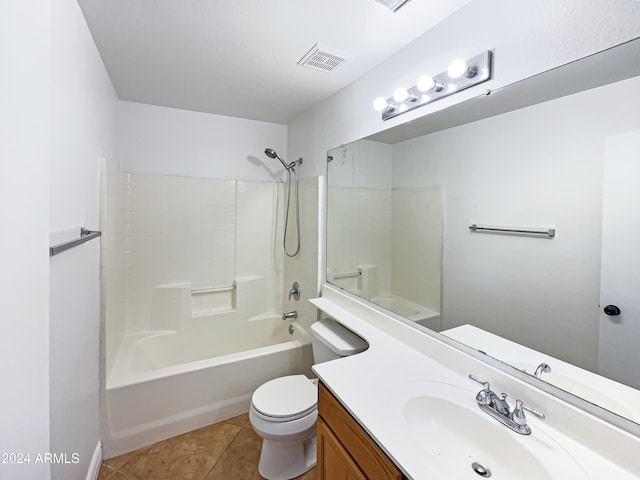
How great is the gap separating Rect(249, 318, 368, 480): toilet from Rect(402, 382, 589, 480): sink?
2.03 feet

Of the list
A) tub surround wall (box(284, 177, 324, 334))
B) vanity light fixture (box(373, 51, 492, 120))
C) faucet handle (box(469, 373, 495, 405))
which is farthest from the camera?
tub surround wall (box(284, 177, 324, 334))

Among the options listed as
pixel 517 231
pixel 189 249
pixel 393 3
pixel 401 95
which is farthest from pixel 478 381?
pixel 189 249

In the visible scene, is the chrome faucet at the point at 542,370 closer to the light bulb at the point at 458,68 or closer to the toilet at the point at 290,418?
the toilet at the point at 290,418

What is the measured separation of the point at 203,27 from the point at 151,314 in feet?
7.14

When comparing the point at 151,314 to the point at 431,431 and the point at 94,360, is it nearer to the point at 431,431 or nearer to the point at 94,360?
the point at 94,360

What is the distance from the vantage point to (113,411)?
5.67 ft

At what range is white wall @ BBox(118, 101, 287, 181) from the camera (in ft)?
7.86

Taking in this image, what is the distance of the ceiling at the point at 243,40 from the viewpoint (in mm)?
1270

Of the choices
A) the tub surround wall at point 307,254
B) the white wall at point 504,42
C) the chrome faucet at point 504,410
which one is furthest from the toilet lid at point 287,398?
the white wall at point 504,42

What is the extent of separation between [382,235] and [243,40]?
1339 millimetres

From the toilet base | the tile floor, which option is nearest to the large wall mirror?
the toilet base

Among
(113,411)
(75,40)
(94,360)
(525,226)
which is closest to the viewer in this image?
(525,226)

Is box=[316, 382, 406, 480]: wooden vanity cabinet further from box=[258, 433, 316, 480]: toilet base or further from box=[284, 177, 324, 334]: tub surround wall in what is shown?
box=[284, 177, 324, 334]: tub surround wall

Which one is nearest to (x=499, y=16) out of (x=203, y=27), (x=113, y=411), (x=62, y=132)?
(x=203, y=27)
